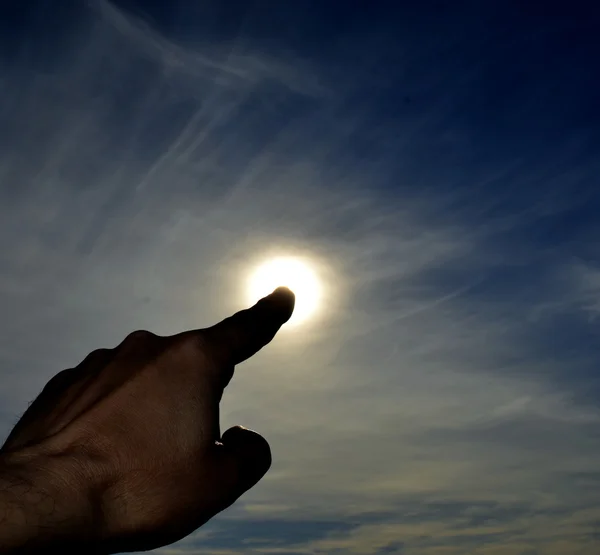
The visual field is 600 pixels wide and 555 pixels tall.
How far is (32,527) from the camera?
2.89 m

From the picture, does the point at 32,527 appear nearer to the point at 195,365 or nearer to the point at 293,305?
the point at 195,365

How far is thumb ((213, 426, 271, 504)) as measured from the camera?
11.7ft

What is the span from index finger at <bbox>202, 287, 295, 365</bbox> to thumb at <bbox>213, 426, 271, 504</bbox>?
0.54 metres

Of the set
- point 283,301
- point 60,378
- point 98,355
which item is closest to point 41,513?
point 98,355

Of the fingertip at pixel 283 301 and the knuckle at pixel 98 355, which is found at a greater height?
the fingertip at pixel 283 301

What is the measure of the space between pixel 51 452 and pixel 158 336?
963mm

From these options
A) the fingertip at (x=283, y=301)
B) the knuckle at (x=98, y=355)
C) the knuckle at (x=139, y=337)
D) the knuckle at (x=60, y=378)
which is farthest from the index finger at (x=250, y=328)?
the knuckle at (x=60, y=378)

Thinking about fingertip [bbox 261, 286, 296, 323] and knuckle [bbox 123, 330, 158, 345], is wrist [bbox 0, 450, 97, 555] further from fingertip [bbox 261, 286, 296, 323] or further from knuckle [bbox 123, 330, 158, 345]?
fingertip [bbox 261, 286, 296, 323]

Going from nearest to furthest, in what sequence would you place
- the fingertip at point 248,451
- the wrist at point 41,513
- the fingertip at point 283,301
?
the wrist at point 41,513 → the fingertip at point 248,451 → the fingertip at point 283,301

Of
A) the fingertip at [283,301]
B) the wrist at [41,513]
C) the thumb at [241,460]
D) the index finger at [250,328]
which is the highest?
the fingertip at [283,301]

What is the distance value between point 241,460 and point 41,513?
3.79ft

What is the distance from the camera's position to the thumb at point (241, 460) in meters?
3.56

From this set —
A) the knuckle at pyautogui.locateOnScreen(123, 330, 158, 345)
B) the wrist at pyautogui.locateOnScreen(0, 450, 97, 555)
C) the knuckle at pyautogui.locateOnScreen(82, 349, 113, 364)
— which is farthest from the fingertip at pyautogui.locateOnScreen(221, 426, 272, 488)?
the knuckle at pyautogui.locateOnScreen(82, 349, 113, 364)

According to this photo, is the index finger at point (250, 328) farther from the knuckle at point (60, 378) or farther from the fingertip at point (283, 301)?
the knuckle at point (60, 378)
